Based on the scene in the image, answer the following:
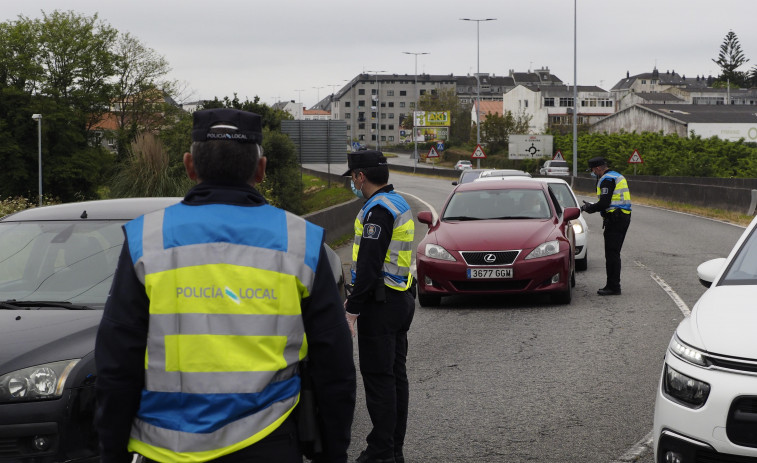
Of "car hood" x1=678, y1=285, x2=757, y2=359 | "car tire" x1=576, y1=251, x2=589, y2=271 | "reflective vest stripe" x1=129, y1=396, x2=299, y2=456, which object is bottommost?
"car tire" x1=576, y1=251, x2=589, y2=271

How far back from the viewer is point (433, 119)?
152m

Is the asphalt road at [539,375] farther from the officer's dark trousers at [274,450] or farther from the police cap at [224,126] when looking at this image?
the police cap at [224,126]

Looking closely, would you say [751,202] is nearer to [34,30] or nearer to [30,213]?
[30,213]

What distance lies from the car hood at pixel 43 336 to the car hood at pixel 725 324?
9.50ft

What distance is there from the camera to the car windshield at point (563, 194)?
1731 centimetres

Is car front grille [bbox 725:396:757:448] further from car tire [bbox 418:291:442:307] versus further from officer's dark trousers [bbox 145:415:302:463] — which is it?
car tire [bbox 418:291:442:307]

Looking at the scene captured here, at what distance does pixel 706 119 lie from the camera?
103 meters

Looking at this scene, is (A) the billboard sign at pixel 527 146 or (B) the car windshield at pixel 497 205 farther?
(A) the billboard sign at pixel 527 146

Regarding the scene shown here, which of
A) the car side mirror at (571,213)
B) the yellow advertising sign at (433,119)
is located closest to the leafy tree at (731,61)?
the yellow advertising sign at (433,119)

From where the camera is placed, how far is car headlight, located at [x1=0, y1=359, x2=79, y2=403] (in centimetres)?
445

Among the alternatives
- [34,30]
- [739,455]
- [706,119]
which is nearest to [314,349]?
[739,455]

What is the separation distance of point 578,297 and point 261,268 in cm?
1054

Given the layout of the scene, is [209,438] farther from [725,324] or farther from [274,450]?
[725,324]

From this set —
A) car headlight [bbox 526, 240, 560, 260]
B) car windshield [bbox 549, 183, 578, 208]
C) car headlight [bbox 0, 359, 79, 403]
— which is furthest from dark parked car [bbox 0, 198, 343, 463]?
car windshield [bbox 549, 183, 578, 208]
